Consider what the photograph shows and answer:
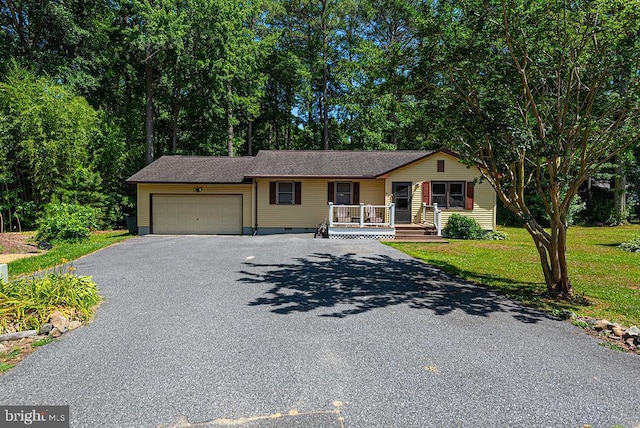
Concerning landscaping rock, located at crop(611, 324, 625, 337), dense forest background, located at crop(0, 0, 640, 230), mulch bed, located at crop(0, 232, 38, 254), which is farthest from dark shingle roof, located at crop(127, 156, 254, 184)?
landscaping rock, located at crop(611, 324, 625, 337)

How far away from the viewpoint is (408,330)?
4.46m

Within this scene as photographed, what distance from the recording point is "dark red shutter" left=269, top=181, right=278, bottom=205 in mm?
16188

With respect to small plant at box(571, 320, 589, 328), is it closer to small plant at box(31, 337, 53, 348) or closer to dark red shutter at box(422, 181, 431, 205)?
small plant at box(31, 337, 53, 348)

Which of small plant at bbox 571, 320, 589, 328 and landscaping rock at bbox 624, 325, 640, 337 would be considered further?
small plant at bbox 571, 320, 589, 328

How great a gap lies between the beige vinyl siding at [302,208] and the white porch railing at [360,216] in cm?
96

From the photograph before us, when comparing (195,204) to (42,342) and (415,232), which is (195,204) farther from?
(42,342)

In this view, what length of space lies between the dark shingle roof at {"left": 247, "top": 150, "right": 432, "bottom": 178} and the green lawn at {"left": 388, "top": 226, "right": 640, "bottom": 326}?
518 centimetres

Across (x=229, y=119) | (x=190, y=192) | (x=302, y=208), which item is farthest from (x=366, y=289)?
(x=229, y=119)

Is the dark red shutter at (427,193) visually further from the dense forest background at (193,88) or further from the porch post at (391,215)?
the dense forest background at (193,88)

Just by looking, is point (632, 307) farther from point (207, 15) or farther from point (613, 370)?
point (207, 15)

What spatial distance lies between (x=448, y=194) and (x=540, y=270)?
7.86 meters

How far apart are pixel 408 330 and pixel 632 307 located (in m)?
3.98

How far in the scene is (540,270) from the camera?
8.24 metres

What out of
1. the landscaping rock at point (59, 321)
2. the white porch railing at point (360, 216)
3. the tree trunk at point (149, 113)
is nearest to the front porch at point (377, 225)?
the white porch railing at point (360, 216)
